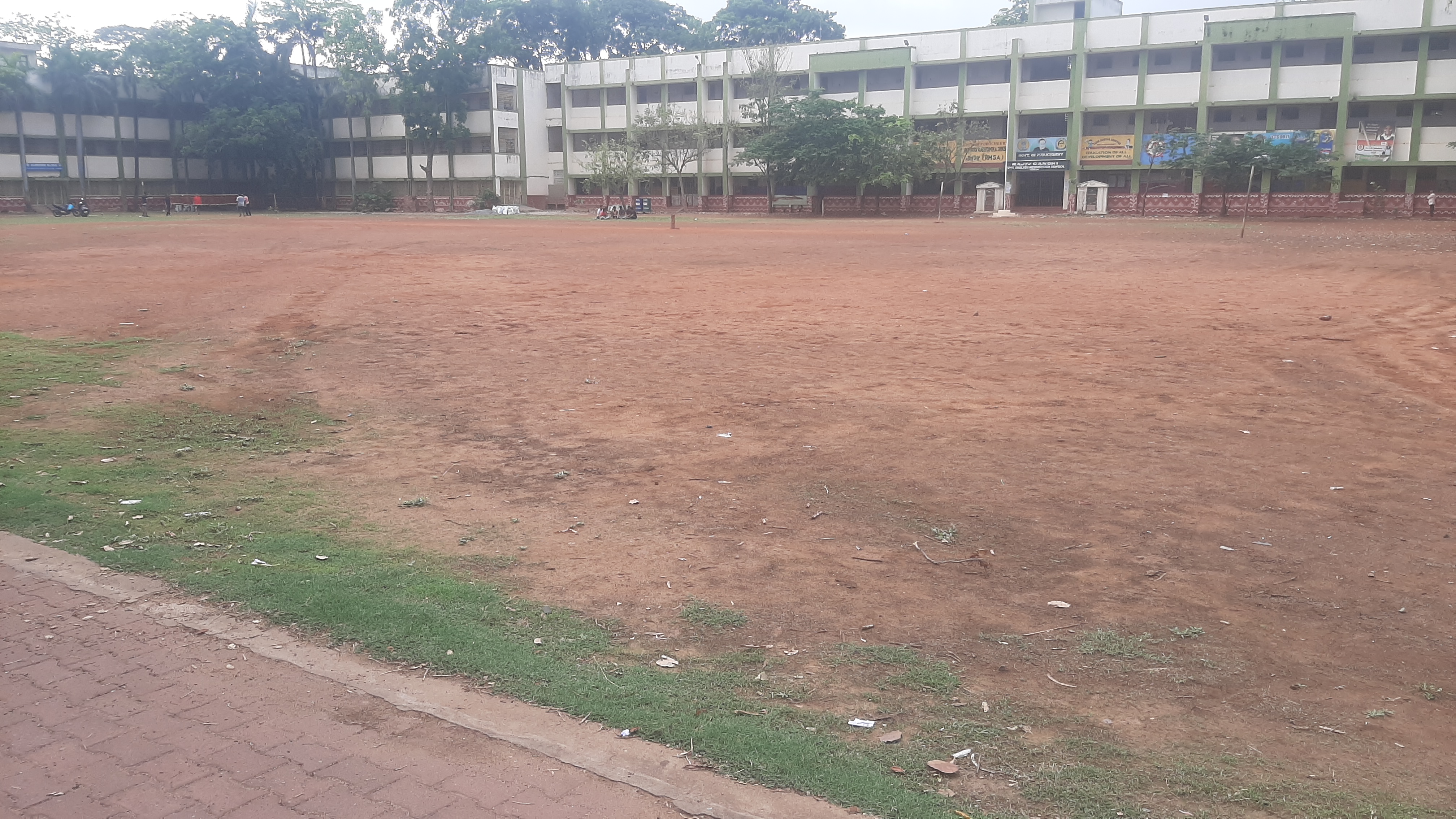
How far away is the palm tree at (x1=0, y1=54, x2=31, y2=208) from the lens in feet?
198

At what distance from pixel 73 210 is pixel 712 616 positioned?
6902 cm

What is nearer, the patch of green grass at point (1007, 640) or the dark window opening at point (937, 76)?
the patch of green grass at point (1007, 640)

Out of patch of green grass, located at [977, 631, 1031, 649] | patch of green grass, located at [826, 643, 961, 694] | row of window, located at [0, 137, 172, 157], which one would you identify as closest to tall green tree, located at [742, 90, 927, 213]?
row of window, located at [0, 137, 172, 157]

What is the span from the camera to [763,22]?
3236 inches

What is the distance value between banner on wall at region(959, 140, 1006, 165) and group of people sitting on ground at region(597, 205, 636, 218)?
18.2m

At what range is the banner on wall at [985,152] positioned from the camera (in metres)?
57.5

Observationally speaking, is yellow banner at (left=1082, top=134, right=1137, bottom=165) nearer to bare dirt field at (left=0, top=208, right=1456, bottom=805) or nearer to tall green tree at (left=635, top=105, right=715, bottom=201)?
tall green tree at (left=635, top=105, right=715, bottom=201)

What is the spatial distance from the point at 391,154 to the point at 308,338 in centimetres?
6307

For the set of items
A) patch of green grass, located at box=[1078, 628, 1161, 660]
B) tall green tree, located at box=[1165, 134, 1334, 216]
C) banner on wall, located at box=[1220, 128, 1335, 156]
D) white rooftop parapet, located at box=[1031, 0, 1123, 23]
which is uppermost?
white rooftop parapet, located at box=[1031, 0, 1123, 23]

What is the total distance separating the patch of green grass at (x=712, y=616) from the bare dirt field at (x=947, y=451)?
84 millimetres

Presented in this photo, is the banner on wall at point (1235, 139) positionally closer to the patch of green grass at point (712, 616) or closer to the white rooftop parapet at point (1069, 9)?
the white rooftop parapet at point (1069, 9)

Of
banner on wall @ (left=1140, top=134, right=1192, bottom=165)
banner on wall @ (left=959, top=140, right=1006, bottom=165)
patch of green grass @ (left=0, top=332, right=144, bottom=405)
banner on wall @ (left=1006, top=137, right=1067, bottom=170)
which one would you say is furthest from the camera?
banner on wall @ (left=959, top=140, right=1006, bottom=165)

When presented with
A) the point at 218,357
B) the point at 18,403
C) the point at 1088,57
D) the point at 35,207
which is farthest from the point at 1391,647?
the point at 35,207

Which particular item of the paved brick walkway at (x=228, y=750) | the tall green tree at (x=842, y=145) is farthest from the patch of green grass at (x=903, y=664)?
the tall green tree at (x=842, y=145)
